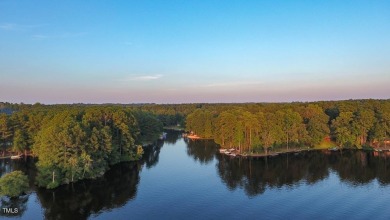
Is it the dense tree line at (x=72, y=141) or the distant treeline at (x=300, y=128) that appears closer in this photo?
the dense tree line at (x=72, y=141)

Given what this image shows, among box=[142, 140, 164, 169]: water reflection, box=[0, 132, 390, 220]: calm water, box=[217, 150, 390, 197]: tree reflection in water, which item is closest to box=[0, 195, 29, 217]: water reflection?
box=[0, 132, 390, 220]: calm water

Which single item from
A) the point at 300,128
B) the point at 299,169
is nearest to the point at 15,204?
the point at 299,169

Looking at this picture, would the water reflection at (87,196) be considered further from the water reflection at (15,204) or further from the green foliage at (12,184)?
the green foliage at (12,184)

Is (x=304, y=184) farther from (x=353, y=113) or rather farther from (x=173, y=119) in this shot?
(x=173, y=119)

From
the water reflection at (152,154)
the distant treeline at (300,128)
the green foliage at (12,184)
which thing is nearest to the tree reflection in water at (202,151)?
the distant treeline at (300,128)

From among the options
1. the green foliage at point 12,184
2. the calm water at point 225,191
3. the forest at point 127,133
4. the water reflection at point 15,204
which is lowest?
the calm water at point 225,191

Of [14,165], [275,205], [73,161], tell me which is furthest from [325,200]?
[14,165]

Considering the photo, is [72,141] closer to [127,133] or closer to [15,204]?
[15,204]
